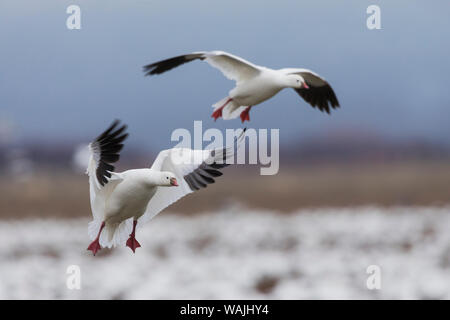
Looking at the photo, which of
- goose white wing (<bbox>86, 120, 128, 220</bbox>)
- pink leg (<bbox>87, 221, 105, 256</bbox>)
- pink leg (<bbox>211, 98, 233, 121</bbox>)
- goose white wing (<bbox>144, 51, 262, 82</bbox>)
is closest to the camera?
goose white wing (<bbox>86, 120, 128, 220</bbox>)

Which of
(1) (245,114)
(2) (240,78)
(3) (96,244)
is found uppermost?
(2) (240,78)

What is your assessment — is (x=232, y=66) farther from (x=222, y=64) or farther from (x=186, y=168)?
(x=186, y=168)

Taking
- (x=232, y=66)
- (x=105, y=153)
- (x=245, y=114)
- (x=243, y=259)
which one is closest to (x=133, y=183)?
(x=105, y=153)

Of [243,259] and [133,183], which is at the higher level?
[133,183]

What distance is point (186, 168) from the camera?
475 cm

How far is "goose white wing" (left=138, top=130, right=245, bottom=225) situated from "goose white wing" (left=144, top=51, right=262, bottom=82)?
496mm

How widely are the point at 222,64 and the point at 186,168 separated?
0.71 meters

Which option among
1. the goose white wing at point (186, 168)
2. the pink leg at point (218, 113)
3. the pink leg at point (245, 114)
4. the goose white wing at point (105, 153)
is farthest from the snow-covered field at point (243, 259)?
the goose white wing at point (105, 153)

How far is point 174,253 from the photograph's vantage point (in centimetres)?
1045

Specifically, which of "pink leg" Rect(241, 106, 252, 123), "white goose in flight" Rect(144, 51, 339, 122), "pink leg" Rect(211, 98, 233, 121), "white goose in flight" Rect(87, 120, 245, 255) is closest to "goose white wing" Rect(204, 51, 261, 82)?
"white goose in flight" Rect(144, 51, 339, 122)

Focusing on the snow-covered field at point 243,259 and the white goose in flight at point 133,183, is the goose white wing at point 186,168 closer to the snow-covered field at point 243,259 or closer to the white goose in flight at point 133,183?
the white goose in flight at point 133,183

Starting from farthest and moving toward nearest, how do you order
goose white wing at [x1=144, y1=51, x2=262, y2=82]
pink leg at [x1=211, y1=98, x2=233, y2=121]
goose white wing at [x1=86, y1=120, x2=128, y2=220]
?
pink leg at [x1=211, y1=98, x2=233, y2=121], goose white wing at [x1=144, y1=51, x2=262, y2=82], goose white wing at [x1=86, y1=120, x2=128, y2=220]

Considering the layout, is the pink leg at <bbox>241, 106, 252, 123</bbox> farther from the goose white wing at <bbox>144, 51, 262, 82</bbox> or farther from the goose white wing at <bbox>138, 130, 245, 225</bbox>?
the goose white wing at <bbox>138, 130, 245, 225</bbox>

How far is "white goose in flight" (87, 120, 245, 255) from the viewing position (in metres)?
4.20
